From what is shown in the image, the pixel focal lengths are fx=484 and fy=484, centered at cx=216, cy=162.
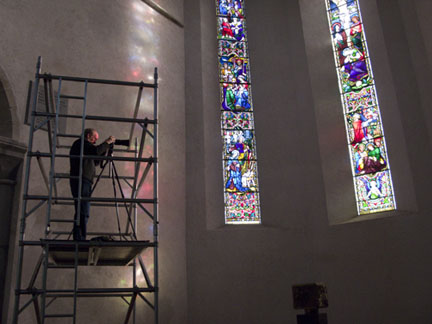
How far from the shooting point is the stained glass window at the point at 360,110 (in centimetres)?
787

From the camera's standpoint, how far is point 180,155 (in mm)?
7863

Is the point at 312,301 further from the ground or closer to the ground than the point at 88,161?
closer to the ground

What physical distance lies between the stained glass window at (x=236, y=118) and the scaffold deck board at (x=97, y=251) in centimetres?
376

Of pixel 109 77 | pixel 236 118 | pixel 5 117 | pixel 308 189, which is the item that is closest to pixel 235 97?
pixel 236 118

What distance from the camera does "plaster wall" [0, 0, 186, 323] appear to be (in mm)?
5590

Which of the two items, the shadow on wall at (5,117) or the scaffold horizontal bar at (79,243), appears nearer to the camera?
the scaffold horizontal bar at (79,243)

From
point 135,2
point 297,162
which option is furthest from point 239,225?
point 135,2

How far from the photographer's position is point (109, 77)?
6875 mm

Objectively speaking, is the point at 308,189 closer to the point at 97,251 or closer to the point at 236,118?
the point at 236,118

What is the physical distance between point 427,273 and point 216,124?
4.09 m

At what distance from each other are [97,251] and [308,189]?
193 inches

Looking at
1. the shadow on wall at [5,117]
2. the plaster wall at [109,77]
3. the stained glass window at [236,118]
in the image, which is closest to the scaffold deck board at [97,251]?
the plaster wall at [109,77]

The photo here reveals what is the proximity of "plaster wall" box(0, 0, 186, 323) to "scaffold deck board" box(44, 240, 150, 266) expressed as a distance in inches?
45.4

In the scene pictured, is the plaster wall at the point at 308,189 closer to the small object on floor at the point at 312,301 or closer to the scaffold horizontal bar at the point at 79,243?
the scaffold horizontal bar at the point at 79,243
